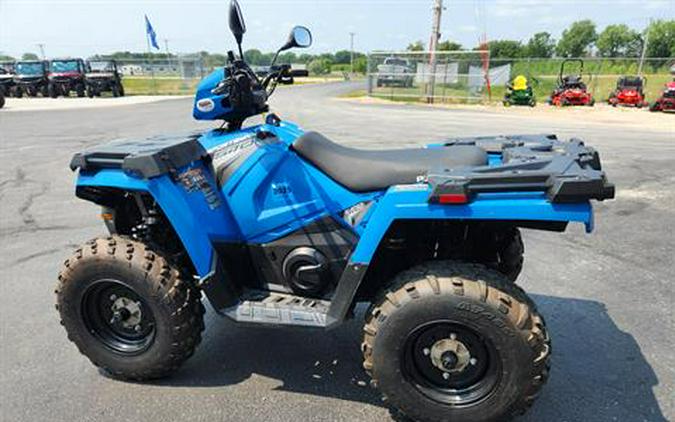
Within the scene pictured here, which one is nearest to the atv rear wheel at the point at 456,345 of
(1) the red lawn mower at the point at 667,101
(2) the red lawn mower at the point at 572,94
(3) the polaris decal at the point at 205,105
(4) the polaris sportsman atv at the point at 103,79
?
(3) the polaris decal at the point at 205,105

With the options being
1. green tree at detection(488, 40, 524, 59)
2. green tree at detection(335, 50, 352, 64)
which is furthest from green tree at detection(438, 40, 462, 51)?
green tree at detection(335, 50, 352, 64)

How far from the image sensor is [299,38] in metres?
3.00

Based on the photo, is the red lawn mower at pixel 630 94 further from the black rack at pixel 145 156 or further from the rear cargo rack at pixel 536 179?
the black rack at pixel 145 156

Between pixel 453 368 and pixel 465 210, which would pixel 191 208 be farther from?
pixel 453 368

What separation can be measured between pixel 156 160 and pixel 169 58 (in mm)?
36933

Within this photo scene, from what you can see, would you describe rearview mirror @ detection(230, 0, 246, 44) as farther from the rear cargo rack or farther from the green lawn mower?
the green lawn mower

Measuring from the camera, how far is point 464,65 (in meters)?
24.8

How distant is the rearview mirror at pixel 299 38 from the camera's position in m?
2.94

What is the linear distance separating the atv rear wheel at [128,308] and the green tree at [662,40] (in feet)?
218

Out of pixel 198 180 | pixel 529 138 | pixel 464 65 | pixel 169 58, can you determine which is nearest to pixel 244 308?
pixel 198 180

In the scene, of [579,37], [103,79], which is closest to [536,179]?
[103,79]

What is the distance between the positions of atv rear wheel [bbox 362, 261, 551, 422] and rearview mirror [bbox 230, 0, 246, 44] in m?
1.49

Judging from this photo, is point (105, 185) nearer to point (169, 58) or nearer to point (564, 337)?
point (564, 337)

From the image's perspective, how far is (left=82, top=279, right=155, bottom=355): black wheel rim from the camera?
10.2 feet
